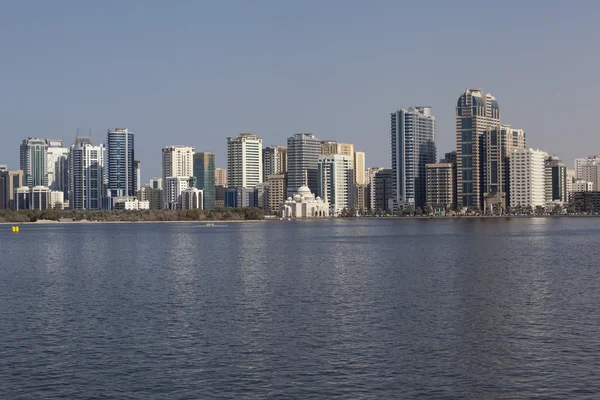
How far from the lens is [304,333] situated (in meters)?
35.2

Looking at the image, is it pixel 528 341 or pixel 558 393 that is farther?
pixel 528 341

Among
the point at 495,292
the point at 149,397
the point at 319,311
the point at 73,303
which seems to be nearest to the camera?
the point at 149,397

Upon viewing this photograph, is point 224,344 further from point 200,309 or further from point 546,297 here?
point 546,297

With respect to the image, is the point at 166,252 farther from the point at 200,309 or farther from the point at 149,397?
the point at 149,397

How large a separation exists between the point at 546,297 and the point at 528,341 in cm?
1411

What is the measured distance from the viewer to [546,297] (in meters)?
46.4

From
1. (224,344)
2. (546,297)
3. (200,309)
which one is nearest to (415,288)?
(546,297)

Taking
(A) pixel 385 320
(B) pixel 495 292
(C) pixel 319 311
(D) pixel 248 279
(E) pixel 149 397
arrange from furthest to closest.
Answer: (D) pixel 248 279 < (B) pixel 495 292 < (C) pixel 319 311 < (A) pixel 385 320 < (E) pixel 149 397

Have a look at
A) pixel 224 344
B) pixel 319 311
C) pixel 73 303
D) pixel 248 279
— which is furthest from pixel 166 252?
pixel 224 344

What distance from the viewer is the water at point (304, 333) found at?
2667cm

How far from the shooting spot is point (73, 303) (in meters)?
45.9

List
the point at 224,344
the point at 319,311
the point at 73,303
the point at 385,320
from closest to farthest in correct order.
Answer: the point at 224,344
the point at 385,320
the point at 319,311
the point at 73,303

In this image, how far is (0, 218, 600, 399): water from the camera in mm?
26672

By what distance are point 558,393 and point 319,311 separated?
692 inches
